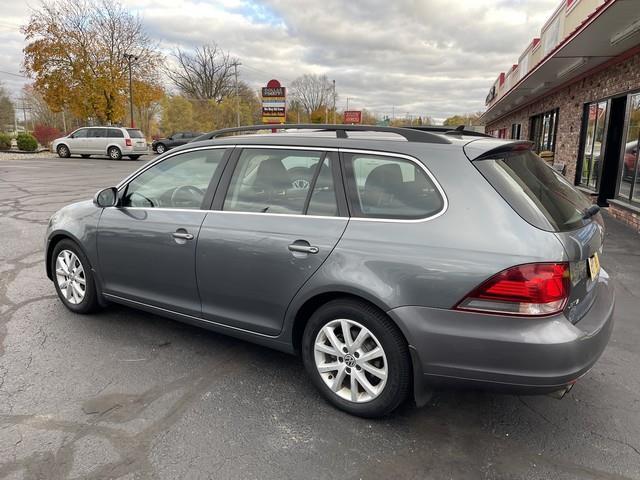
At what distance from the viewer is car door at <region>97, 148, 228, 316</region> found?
3395 millimetres

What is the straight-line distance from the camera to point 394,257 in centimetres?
253

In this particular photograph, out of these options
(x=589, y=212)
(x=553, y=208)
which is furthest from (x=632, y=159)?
(x=553, y=208)

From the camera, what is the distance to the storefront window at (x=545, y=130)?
16.0 m

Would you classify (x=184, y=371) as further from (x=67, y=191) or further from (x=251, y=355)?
(x=67, y=191)

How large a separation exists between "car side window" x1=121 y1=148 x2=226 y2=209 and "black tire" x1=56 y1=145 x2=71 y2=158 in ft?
87.4

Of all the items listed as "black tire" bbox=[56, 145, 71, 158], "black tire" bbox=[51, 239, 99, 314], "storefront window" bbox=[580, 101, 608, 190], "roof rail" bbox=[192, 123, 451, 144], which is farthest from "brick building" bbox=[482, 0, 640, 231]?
"black tire" bbox=[56, 145, 71, 158]

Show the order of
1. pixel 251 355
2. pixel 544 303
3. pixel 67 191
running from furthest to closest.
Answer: pixel 67 191 < pixel 251 355 < pixel 544 303

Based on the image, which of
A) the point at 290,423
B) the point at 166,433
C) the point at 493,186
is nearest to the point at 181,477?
the point at 166,433

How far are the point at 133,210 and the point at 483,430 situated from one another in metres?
2.90

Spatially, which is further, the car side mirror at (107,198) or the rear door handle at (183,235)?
the car side mirror at (107,198)

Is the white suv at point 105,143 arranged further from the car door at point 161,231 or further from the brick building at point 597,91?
the car door at point 161,231

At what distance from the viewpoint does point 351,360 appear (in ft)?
9.11

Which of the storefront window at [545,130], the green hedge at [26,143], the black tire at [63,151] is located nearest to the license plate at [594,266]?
the storefront window at [545,130]

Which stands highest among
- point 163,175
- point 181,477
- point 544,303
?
point 163,175
